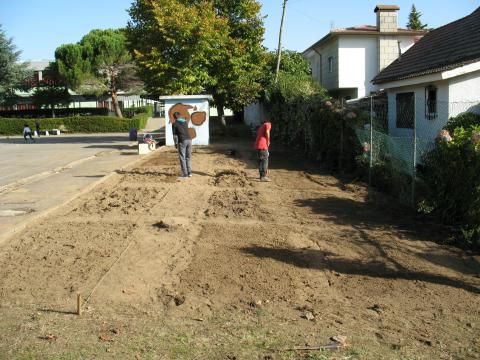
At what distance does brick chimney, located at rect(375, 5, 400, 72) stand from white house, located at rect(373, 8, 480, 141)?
8.91m

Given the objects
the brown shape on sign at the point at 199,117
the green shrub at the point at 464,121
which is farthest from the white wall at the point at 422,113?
the brown shape on sign at the point at 199,117

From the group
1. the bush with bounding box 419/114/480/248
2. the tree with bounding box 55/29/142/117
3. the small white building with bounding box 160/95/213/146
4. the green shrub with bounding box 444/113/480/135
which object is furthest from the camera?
the tree with bounding box 55/29/142/117

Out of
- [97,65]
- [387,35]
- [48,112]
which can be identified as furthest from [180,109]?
[48,112]

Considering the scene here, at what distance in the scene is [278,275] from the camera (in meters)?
6.37

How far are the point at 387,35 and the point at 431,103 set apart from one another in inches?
617

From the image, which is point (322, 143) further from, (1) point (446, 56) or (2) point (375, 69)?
(2) point (375, 69)

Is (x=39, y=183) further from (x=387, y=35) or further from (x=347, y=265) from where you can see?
(x=387, y=35)

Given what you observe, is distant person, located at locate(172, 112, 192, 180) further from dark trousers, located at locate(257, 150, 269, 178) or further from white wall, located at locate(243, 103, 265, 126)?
white wall, located at locate(243, 103, 265, 126)

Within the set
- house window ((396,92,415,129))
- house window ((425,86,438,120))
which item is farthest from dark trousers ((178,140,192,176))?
house window ((396,92,415,129))

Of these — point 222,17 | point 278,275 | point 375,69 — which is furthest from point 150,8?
point 278,275

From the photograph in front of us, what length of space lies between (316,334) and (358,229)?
13.5ft

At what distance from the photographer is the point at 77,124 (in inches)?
2050

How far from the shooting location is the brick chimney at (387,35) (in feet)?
101

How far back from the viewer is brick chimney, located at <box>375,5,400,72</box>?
30906 mm
